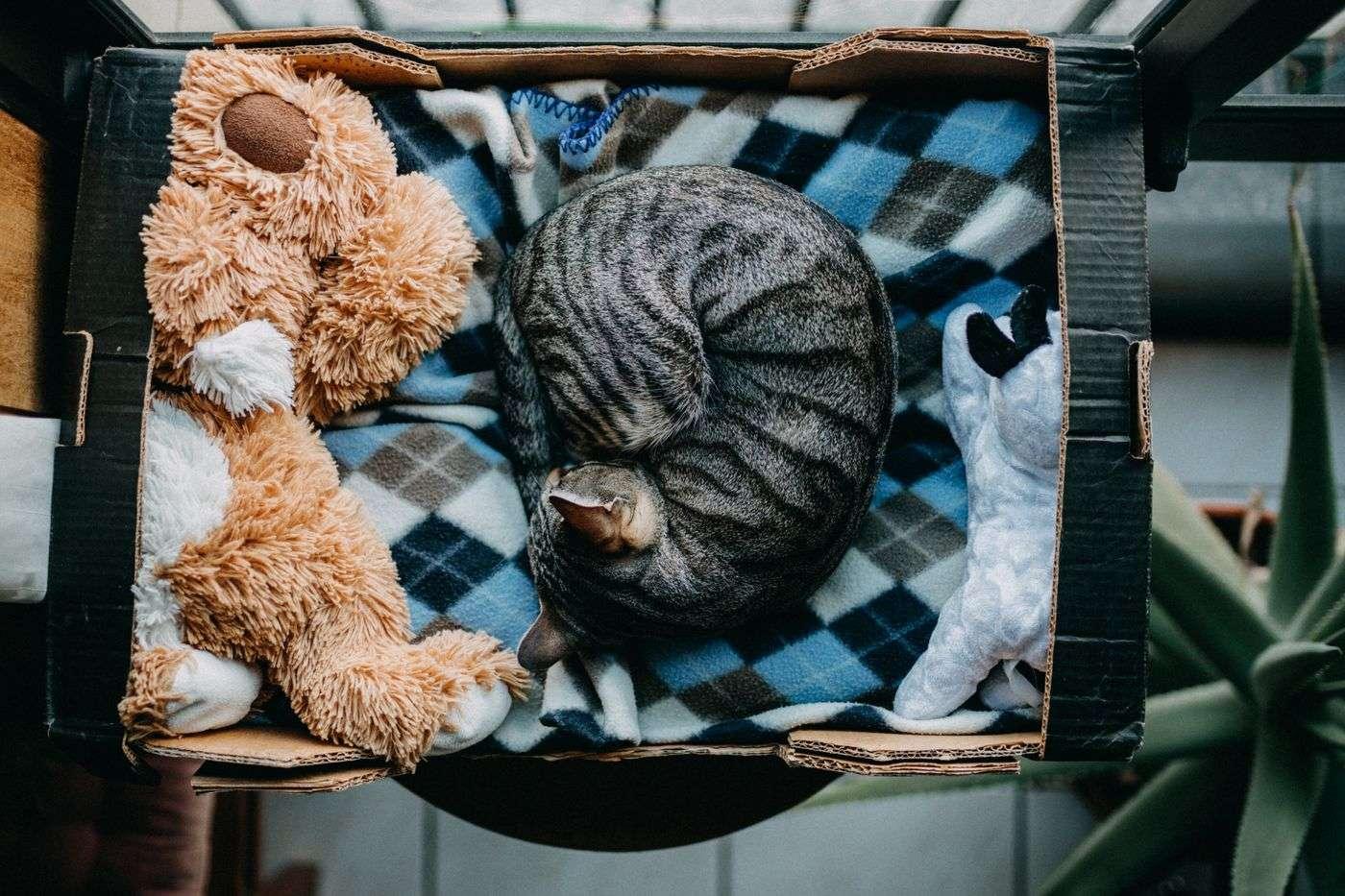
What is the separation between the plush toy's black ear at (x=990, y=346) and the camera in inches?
41.3

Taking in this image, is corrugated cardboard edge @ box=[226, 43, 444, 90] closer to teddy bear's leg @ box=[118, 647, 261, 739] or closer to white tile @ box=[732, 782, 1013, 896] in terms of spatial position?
teddy bear's leg @ box=[118, 647, 261, 739]

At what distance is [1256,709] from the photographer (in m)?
1.12

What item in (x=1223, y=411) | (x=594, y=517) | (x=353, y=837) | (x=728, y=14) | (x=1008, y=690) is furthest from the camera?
(x=1223, y=411)

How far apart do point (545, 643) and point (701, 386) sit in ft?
1.16

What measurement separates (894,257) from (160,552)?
36.5 inches

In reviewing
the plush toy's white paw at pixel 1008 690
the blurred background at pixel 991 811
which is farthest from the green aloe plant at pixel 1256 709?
the blurred background at pixel 991 811

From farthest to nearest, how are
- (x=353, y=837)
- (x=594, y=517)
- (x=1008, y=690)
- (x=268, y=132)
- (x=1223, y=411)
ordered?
(x=1223, y=411) < (x=353, y=837) < (x=1008, y=690) < (x=268, y=132) < (x=594, y=517)

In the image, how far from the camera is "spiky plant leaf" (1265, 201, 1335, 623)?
1073mm

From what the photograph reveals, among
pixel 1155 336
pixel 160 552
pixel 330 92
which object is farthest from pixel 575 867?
pixel 1155 336

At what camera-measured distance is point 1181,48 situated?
94 centimetres

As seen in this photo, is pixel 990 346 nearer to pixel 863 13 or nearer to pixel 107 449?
pixel 863 13

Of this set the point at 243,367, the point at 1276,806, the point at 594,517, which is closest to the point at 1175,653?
the point at 1276,806

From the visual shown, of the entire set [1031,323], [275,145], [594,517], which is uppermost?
[275,145]

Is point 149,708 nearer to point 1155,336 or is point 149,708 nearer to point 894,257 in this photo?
point 894,257
